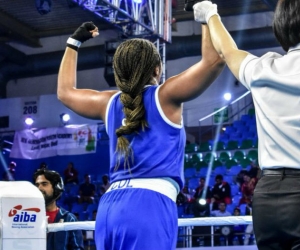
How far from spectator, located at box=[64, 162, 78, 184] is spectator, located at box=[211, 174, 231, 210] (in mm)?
3409

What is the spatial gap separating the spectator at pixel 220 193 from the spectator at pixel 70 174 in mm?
3409

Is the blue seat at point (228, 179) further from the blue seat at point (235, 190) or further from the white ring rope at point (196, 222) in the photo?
the white ring rope at point (196, 222)

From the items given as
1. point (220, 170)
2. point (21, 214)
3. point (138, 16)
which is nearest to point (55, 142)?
point (220, 170)

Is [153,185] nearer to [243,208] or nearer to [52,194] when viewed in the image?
[52,194]

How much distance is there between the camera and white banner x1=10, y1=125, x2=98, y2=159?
43.4 feet

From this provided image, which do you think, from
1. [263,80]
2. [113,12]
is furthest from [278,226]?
[113,12]

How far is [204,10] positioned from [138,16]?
705cm

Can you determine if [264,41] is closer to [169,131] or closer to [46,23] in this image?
[46,23]

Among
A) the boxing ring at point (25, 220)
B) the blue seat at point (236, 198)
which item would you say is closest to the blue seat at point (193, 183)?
the blue seat at point (236, 198)

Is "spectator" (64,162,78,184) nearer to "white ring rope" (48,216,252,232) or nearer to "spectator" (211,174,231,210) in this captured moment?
"spectator" (211,174,231,210)

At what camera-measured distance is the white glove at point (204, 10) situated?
1852mm

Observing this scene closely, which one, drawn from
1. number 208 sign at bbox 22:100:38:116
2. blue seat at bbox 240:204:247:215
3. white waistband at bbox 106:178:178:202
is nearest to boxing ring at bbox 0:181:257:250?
white waistband at bbox 106:178:178:202

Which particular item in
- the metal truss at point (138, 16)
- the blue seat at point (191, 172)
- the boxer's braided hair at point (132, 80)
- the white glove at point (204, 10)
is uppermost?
the metal truss at point (138, 16)

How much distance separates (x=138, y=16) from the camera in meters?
8.83
